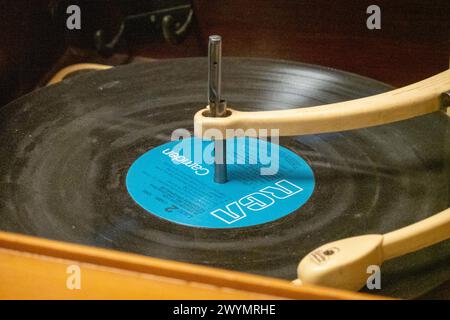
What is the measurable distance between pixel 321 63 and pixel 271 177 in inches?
17.1

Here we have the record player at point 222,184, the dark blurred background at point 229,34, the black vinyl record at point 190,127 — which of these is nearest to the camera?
the record player at point 222,184

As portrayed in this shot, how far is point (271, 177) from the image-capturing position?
2.90 feet

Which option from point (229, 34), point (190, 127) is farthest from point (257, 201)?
point (229, 34)

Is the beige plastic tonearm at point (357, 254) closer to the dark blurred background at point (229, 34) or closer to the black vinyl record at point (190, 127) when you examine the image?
the black vinyl record at point (190, 127)

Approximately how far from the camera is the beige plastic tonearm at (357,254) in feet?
1.80

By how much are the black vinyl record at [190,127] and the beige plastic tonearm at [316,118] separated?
3.4 inches

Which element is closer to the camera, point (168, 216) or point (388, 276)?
point (388, 276)

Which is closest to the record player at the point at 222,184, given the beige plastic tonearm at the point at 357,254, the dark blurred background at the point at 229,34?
the beige plastic tonearm at the point at 357,254

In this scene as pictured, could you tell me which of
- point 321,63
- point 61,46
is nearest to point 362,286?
point 321,63

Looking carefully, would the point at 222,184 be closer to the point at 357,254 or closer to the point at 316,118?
the point at 316,118

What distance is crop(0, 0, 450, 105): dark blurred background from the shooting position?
1.15 meters
